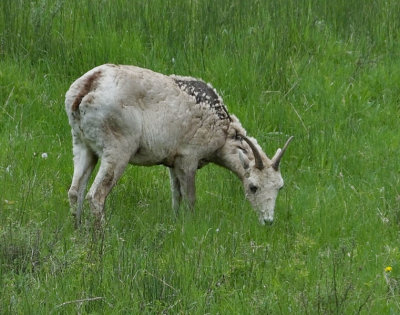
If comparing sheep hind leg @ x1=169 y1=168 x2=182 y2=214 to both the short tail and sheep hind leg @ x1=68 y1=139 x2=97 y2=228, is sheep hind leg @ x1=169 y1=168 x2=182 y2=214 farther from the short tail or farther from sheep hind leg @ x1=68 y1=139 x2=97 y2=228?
the short tail

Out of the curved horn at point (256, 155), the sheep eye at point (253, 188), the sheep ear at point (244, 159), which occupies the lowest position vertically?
the sheep eye at point (253, 188)

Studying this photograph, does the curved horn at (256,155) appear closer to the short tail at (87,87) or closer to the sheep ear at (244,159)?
the sheep ear at (244,159)

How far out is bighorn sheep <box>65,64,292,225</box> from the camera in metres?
9.00

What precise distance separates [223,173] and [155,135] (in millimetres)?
1653

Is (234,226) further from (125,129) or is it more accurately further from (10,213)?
(10,213)

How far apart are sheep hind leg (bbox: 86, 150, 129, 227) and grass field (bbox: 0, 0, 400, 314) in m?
0.12

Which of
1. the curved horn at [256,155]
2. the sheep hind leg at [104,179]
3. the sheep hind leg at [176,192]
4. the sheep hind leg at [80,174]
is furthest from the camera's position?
the sheep hind leg at [176,192]

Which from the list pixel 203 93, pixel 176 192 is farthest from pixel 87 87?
pixel 176 192

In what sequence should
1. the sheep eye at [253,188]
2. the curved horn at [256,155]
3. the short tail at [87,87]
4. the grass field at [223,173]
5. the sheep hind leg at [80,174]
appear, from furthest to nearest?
the sheep eye at [253,188]
the curved horn at [256,155]
the sheep hind leg at [80,174]
the short tail at [87,87]
the grass field at [223,173]

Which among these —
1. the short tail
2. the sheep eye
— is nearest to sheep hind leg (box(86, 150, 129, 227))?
the short tail

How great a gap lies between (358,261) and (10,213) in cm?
297

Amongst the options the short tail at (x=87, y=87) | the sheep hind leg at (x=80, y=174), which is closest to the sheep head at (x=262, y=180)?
the sheep hind leg at (x=80, y=174)

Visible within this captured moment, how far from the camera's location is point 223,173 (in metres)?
10.9

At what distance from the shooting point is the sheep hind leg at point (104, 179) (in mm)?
9102
